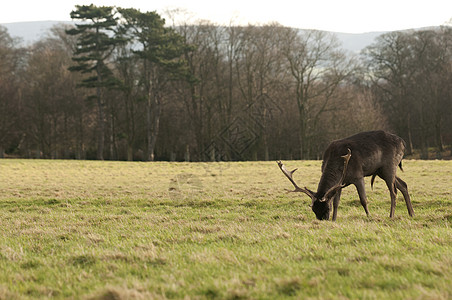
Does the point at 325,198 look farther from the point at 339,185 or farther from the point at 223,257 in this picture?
the point at 223,257

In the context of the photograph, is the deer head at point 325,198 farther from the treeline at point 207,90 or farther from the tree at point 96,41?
the tree at point 96,41

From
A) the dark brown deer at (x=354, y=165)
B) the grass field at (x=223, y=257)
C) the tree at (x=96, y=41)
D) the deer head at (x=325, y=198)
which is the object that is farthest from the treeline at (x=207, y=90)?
the grass field at (x=223, y=257)

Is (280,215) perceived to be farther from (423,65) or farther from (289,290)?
(423,65)

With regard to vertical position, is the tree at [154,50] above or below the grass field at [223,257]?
above

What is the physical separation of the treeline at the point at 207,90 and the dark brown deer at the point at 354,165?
31.9m

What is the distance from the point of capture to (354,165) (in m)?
8.99

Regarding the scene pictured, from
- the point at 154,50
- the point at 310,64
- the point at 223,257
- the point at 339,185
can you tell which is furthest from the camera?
the point at 310,64

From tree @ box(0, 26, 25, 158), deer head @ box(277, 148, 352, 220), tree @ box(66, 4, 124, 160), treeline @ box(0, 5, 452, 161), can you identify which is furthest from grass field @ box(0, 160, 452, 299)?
tree @ box(0, 26, 25, 158)

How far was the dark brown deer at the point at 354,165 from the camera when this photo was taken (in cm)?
885

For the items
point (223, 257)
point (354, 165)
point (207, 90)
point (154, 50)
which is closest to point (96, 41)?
point (154, 50)

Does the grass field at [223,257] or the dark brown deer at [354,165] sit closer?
the grass field at [223,257]

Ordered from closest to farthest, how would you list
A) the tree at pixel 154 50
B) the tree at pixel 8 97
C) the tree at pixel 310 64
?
the tree at pixel 154 50 → the tree at pixel 310 64 → the tree at pixel 8 97

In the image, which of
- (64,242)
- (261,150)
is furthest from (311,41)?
(64,242)

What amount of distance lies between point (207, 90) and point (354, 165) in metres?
39.4
